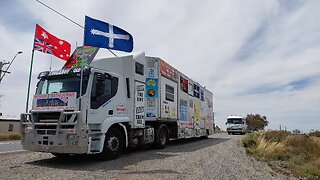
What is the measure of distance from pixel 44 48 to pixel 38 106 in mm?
4822

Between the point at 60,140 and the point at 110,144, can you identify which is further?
the point at 110,144

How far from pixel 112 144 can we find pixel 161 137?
4267mm

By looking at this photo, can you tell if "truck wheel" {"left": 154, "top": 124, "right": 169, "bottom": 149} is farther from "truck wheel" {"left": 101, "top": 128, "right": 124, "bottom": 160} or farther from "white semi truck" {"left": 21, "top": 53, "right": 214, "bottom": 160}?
"truck wheel" {"left": 101, "top": 128, "right": 124, "bottom": 160}

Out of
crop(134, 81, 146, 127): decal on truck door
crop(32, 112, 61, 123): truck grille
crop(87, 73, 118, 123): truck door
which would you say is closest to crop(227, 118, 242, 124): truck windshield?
crop(134, 81, 146, 127): decal on truck door

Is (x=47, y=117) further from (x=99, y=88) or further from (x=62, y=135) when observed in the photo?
(x=99, y=88)

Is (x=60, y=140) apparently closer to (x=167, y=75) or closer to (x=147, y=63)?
(x=147, y=63)

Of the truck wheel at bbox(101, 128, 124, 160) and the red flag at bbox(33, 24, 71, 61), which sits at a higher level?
the red flag at bbox(33, 24, 71, 61)

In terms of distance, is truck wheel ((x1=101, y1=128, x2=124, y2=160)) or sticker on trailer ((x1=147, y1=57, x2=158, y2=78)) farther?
sticker on trailer ((x1=147, y1=57, x2=158, y2=78))

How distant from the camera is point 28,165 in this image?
877 centimetres

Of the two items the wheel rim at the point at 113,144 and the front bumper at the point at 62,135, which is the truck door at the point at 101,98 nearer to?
the front bumper at the point at 62,135

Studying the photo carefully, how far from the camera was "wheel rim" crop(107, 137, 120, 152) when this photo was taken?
9.61 m

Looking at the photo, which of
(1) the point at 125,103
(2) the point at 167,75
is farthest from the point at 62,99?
(2) the point at 167,75

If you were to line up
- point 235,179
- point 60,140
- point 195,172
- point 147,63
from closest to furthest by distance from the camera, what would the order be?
point 235,179
point 195,172
point 60,140
point 147,63

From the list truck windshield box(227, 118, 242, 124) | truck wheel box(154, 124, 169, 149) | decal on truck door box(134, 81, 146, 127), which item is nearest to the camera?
decal on truck door box(134, 81, 146, 127)
